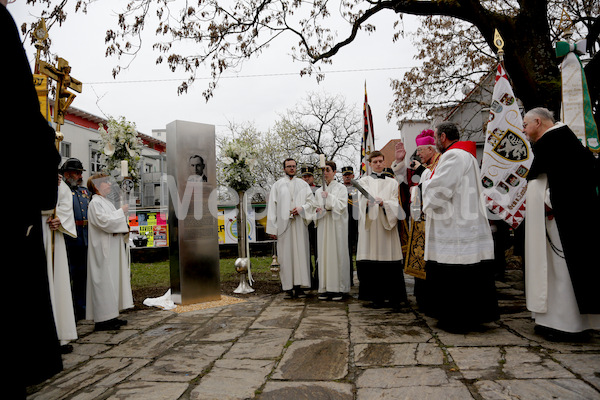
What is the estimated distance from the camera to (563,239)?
12.2 feet

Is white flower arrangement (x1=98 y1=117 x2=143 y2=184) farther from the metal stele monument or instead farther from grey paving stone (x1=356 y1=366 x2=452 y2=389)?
grey paving stone (x1=356 y1=366 x2=452 y2=389)

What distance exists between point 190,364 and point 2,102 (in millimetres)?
2770

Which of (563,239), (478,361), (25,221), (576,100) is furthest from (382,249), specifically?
(25,221)

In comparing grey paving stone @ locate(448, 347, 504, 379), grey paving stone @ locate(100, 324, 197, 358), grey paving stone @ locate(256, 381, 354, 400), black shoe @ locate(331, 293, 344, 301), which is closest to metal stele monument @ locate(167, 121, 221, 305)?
grey paving stone @ locate(100, 324, 197, 358)

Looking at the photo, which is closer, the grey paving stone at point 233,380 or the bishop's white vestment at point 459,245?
the grey paving stone at point 233,380

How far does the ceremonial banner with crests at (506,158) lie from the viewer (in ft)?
18.6

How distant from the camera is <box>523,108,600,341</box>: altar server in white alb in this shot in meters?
3.63

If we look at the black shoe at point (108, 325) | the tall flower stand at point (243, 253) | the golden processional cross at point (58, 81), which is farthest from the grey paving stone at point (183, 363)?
the tall flower stand at point (243, 253)

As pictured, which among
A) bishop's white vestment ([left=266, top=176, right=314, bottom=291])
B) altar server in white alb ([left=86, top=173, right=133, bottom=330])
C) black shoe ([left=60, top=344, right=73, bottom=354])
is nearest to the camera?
black shoe ([left=60, top=344, right=73, bottom=354])

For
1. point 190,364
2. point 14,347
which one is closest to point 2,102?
point 14,347

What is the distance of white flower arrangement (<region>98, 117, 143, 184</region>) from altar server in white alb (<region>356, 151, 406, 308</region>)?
→ 143 inches

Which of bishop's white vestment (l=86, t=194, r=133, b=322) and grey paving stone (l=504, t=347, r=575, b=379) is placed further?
bishop's white vestment (l=86, t=194, r=133, b=322)

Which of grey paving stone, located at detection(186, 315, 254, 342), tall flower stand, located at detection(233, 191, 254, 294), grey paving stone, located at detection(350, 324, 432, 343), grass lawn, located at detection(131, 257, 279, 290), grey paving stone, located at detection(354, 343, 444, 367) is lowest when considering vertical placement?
grass lawn, located at detection(131, 257, 279, 290)

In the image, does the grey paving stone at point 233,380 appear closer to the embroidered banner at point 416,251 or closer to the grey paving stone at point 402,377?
the grey paving stone at point 402,377
